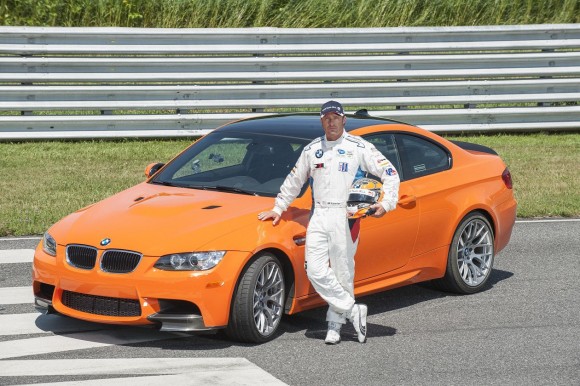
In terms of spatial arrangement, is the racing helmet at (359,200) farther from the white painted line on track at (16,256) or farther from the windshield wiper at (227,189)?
the white painted line on track at (16,256)

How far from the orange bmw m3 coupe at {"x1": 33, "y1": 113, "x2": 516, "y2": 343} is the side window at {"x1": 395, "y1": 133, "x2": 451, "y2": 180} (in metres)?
0.01

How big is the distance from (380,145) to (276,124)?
2.89 ft

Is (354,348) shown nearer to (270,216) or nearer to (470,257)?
(270,216)

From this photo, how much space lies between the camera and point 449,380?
728 centimetres

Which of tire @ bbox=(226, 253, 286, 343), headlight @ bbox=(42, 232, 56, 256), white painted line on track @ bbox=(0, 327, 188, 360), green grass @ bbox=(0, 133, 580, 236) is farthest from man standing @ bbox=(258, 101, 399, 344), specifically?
green grass @ bbox=(0, 133, 580, 236)

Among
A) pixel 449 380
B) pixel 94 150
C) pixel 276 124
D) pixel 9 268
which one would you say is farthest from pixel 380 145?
pixel 94 150

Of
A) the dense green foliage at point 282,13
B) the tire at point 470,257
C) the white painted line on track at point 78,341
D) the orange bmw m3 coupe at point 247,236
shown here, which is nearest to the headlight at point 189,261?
the orange bmw m3 coupe at point 247,236

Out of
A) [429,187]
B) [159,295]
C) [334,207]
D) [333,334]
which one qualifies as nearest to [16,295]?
[159,295]

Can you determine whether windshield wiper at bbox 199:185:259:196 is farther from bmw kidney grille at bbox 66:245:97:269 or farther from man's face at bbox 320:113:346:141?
bmw kidney grille at bbox 66:245:97:269

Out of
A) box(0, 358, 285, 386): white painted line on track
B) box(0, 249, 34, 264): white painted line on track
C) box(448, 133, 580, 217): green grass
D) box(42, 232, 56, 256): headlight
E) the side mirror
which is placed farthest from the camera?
box(448, 133, 580, 217): green grass

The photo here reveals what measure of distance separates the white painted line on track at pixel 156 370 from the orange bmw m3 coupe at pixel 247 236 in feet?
1.02

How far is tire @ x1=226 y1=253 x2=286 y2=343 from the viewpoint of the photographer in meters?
7.85

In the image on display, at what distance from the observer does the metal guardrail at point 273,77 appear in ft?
54.7

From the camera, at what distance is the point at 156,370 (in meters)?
7.37
